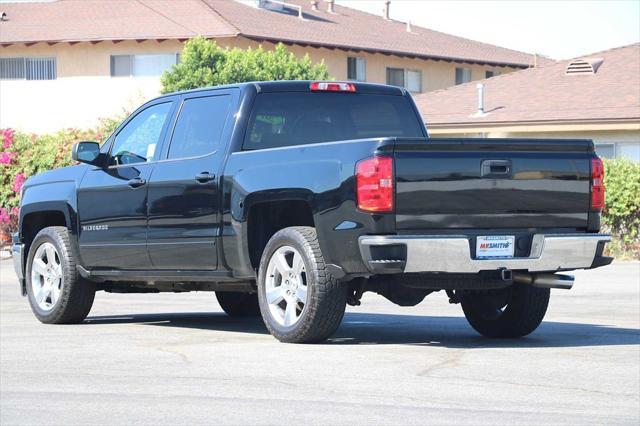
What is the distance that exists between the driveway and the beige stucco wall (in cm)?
3724

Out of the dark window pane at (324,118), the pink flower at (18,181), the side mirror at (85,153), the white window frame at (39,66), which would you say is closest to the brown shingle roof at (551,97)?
the pink flower at (18,181)

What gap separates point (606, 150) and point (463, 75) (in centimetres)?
2716

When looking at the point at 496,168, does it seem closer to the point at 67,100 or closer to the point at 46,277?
the point at 46,277

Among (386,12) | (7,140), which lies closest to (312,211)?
(7,140)

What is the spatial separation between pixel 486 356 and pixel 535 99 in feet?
86.4

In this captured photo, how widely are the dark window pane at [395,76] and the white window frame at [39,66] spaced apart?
1277 cm

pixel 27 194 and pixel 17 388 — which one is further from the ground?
pixel 27 194

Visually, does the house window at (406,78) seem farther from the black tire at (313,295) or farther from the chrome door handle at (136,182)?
the black tire at (313,295)

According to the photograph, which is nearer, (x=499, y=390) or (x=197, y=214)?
(x=499, y=390)

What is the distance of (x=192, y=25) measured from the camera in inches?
1960

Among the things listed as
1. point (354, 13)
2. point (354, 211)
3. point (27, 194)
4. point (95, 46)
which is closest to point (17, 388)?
point (354, 211)

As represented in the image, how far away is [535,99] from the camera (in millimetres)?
36375

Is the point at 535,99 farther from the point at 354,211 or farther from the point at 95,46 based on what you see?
the point at 354,211

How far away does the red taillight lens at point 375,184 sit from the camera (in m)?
10.4
